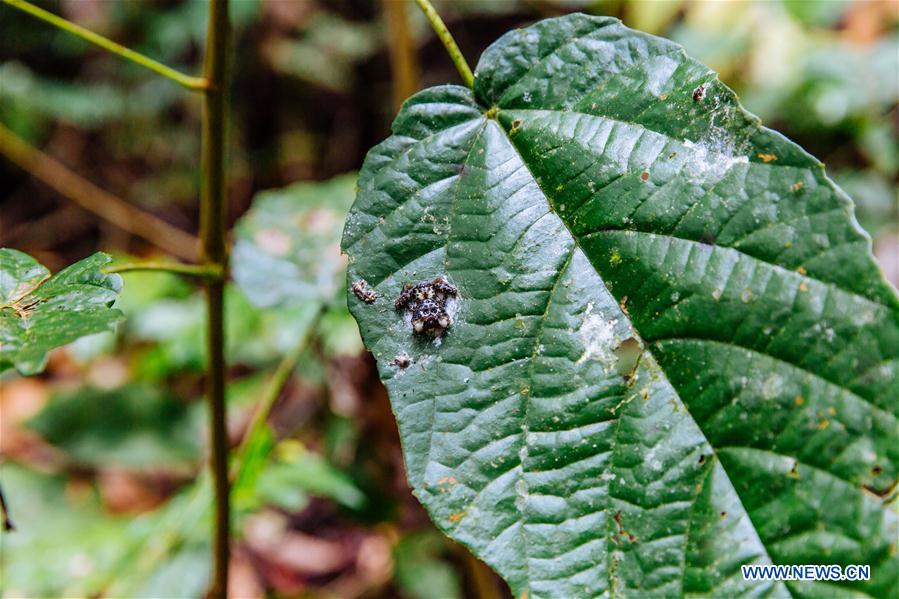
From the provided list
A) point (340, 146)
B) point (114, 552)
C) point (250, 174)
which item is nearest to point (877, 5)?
point (340, 146)

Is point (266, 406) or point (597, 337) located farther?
point (266, 406)

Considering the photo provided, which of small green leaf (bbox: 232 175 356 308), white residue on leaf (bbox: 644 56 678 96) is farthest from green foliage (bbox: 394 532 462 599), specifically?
white residue on leaf (bbox: 644 56 678 96)

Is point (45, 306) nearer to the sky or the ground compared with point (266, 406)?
nearer to the ground

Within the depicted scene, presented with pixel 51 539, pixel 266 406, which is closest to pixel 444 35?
pixel 266 406

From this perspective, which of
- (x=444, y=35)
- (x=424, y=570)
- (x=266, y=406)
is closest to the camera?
(x=444, y=35)

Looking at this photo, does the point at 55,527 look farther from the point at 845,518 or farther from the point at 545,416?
the point at 845,518

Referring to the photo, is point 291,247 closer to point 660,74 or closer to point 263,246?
point 263,246

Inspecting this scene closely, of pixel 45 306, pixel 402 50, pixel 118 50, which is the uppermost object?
pixel 402 50
